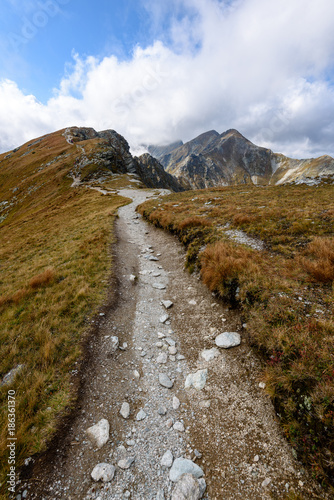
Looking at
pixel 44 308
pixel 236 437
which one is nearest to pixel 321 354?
pixel 236 437

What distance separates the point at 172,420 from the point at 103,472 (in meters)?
1.70

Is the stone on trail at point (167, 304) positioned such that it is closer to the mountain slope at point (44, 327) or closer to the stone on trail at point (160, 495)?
the mountain slope at point (44, 327)

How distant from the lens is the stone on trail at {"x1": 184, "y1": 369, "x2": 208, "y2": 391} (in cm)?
529

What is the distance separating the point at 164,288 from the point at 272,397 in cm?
651

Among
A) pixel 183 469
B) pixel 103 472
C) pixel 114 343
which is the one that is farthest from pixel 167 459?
pixel 114 343

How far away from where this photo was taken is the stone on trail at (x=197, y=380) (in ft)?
17.4

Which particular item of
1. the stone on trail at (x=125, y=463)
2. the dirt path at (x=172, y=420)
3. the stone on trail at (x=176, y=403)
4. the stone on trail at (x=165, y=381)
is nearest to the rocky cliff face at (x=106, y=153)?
the dirt path at (x=172, y=420)

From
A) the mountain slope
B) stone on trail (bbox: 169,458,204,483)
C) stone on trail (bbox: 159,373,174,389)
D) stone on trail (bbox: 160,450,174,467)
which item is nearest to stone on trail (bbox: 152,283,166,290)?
the mountain slope

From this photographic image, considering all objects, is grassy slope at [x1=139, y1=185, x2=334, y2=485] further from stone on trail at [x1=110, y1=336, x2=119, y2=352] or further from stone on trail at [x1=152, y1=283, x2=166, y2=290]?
stone on trail at [x1=110, y1=336, x2=119, y2=352]

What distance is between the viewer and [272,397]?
4316mm

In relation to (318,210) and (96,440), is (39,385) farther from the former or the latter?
(318,210)

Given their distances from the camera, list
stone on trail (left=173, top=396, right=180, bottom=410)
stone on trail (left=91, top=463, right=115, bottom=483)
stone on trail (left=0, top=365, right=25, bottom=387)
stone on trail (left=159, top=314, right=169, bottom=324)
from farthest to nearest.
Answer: stone on trail (left=159, top=314, right=169, bottom=324), stone on trail (left=0, top=365, right=25, bottom=387), stone on trail (left=173, top=396, right=180, bottom=410), stone on trail (left=91, top=463, right=115, bottom=483)

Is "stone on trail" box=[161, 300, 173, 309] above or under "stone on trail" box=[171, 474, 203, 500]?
above

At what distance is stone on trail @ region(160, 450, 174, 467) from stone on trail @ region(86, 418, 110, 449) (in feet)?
4.37
